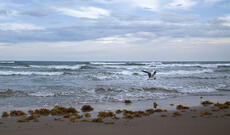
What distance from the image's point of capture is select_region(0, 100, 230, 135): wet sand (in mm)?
5254

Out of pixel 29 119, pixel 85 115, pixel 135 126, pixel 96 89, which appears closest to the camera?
pixel 135 126

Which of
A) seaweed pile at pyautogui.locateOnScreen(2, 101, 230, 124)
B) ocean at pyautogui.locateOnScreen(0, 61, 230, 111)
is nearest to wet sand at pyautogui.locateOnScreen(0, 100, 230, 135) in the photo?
seaweed pile at pyautogui.locateOnScreen(2, 101, 230, 124)

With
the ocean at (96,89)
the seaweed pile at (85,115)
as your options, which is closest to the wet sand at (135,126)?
the seaweed pile at (85,115)

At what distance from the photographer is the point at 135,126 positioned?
582 centimetres

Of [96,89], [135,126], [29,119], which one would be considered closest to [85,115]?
[29,119]

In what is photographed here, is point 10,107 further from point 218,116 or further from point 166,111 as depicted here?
point 218,116


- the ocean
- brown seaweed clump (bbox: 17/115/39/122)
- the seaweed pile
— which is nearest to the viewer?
brown seaweed clump (bbox: 17/115/39/122)

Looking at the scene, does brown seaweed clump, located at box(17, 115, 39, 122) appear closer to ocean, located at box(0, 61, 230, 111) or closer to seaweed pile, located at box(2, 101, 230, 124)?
seaweed pile, located at box(2, 101, 230, 124)

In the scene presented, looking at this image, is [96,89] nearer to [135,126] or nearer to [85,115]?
[85,115]

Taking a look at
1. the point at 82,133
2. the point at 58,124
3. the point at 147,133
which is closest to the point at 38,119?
the point at 58,124

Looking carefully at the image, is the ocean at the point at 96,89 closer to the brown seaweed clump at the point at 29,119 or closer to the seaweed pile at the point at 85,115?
the seaweed pile at the point at 85,115

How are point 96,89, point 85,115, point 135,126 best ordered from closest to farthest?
1. point 135,126
2. point 85,115
3. point 96,89

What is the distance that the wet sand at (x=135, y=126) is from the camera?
5.25 m

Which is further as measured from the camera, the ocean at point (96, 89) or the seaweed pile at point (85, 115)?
the ocean at point (96, 89)
